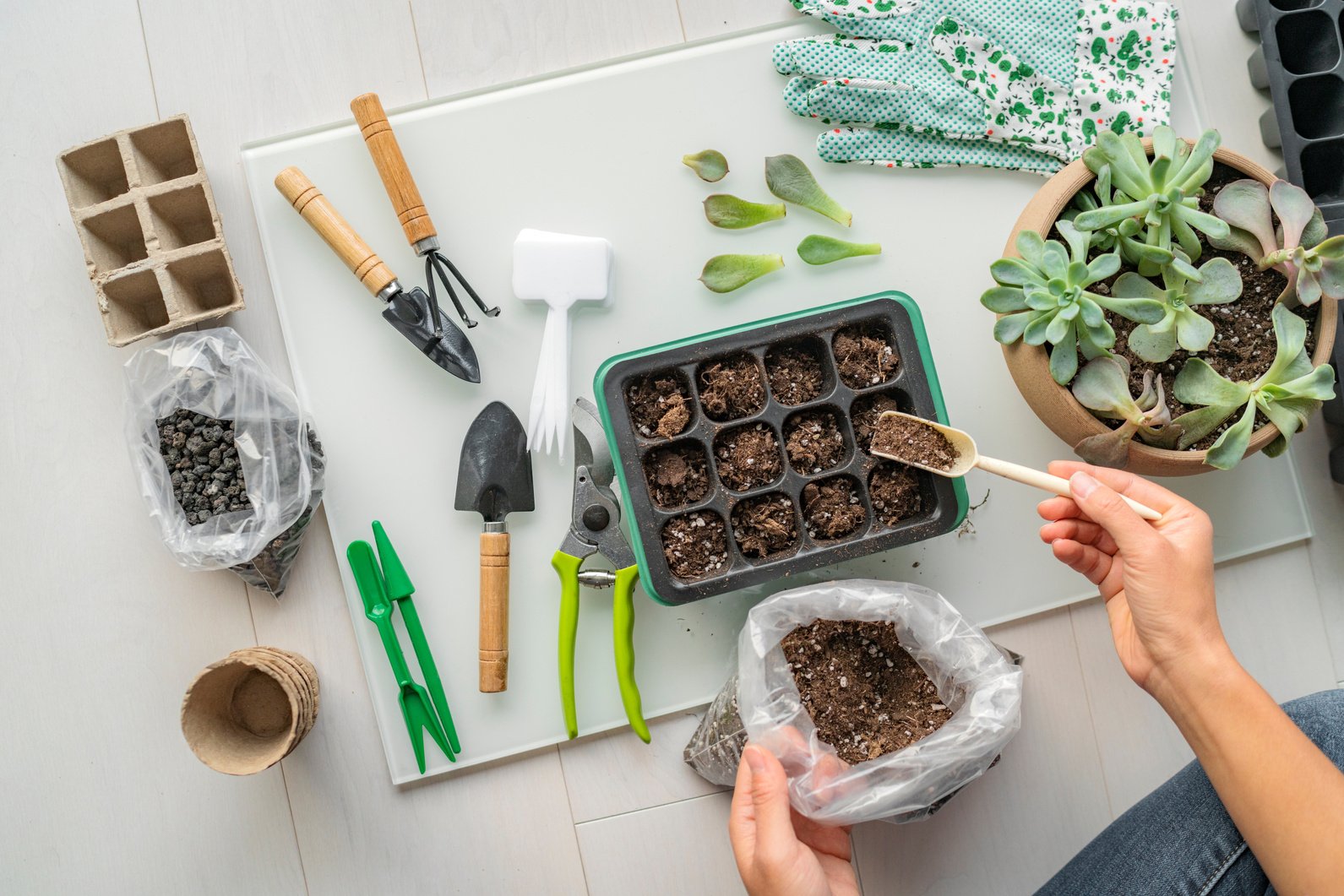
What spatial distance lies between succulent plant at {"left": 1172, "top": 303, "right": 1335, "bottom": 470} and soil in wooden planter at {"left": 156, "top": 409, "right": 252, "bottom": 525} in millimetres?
986

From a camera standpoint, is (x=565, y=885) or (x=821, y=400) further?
(x=565, y=885)

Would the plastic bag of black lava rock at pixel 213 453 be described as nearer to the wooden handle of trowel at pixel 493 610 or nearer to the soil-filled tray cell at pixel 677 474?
the wooden handle of trowel at pixel 493 610

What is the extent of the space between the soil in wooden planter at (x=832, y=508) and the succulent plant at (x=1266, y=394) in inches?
12.5

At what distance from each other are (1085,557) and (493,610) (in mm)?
641

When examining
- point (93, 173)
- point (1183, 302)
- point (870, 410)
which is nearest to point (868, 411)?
point (870, 410)

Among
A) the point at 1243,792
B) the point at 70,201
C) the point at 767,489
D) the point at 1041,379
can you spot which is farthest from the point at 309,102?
the point at 1243,792

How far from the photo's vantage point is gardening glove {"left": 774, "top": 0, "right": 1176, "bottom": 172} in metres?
1.00

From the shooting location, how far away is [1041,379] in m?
0.85

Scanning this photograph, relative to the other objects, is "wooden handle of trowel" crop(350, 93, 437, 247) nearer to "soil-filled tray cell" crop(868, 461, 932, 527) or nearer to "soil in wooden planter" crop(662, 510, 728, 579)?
"soil in wooden planter" crop(662, 510, 728, 579)

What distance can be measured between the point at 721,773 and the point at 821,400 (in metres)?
0.44

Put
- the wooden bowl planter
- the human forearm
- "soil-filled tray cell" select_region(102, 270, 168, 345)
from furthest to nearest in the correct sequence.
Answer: "soil-filled tray cell" select_region(102, 270, 168, 345) < the wooden bowl planter < the human forearm

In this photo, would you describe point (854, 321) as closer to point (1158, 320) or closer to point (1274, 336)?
point (1158, 320)

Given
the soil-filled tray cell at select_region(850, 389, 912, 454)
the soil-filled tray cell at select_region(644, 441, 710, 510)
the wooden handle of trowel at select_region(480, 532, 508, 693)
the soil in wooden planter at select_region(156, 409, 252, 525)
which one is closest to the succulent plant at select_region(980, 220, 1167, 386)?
the soil-filled tray cell at select_region(850, 389, 912, 454)

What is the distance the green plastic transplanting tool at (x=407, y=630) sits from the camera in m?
0.98
